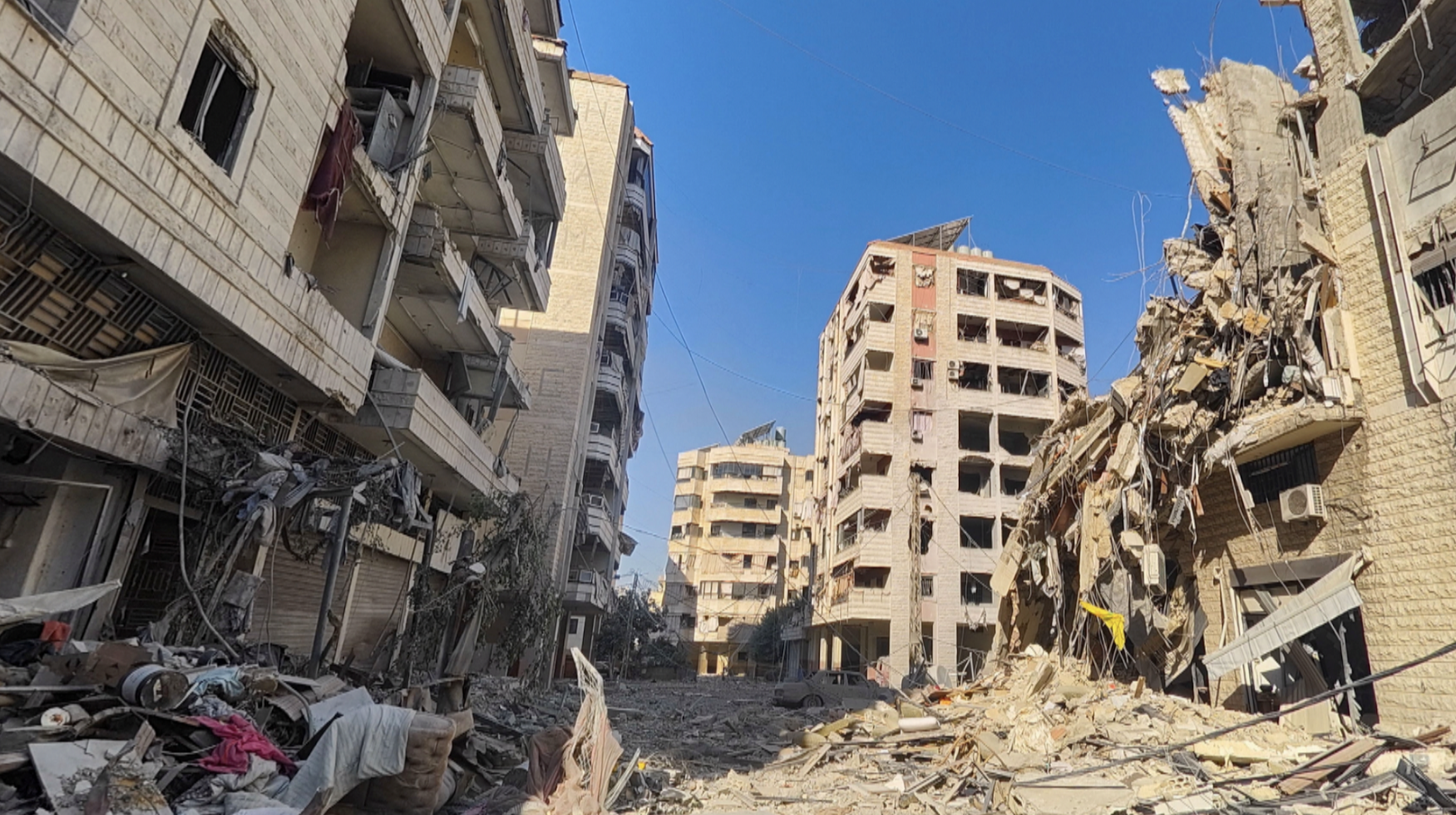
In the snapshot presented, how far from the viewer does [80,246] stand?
6.62m

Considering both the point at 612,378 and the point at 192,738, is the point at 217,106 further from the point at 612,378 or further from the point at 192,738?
the point at 612,378

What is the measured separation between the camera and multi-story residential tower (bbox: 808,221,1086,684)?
35219mm

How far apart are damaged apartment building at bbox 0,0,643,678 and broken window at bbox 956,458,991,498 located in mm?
29081

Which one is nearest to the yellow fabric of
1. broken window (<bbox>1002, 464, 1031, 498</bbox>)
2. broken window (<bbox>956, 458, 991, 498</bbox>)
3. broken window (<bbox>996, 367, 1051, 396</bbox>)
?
broken window (<bbox>956, 458, 991, 498</bbox>)

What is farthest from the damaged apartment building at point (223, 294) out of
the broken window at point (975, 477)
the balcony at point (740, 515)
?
the balcony at point (740, 515)

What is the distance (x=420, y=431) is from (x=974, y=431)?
108 ft

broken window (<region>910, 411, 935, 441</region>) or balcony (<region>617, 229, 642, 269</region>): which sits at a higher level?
balcony (<region>617, 229, 642, 269</region>)

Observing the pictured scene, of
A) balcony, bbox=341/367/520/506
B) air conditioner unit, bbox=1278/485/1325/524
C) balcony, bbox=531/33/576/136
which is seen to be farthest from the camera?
balcony, bbox=531/33/576/136

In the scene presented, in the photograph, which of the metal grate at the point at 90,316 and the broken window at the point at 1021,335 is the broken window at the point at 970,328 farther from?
the metal grate at the point at 90,316

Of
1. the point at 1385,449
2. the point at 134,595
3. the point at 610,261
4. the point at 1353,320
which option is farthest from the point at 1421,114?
the point at 610,261

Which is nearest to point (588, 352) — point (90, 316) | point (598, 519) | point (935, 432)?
point (598, 519)

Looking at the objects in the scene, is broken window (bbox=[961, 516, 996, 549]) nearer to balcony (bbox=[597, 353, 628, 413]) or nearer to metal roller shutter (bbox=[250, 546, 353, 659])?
balcony (bbox=[597, 353, 628, 413])

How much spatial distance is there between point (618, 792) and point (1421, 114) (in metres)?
14.4

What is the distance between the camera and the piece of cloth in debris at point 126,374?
20.1 feet
